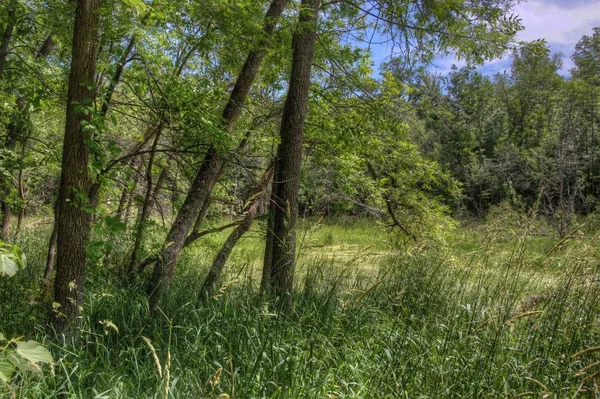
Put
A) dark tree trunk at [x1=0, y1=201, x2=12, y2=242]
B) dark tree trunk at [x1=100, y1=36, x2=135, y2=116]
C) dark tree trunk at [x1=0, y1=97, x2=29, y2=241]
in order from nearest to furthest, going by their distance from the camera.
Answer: dark tree trunk at [x1=100, y1=36, x2=135, y2=116], dark tree trunk at [x1=0, y1=97, x2=29, y2=241], dark tree trunk at [x1=0, y1=201, x2=12, y2=242]

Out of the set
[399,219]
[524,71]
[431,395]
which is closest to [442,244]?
[399,219]

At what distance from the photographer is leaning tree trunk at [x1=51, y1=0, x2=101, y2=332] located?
313cm

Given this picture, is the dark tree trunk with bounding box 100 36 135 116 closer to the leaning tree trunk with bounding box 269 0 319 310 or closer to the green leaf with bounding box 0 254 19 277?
the leaning tree trunk with bounding box 269 0 319 310

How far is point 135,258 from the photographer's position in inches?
211

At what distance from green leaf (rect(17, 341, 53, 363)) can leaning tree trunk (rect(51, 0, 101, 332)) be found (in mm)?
1619

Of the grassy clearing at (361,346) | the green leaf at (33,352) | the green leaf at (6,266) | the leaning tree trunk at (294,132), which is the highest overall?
the leaning tree trunk at (294,132)

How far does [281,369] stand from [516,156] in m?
19.0

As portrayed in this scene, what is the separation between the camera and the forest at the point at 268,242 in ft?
8.52

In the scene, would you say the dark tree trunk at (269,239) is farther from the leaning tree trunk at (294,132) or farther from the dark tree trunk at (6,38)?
the dark tree trunk at (6,38)

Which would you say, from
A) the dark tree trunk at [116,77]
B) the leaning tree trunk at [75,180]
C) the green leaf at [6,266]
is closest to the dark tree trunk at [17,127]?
the dark tree trunk at [116,77]

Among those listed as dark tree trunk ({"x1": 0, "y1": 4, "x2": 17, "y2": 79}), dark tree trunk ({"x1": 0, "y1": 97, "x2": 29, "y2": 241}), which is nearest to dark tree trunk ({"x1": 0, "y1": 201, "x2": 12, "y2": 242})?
dark tree trunk ({"x1": 0, "y1": 97, "x2": 29, "y2": 241})

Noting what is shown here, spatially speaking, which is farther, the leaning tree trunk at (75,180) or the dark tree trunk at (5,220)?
the dark tree trunk at (5,220)

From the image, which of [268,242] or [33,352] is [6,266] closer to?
[33,352]

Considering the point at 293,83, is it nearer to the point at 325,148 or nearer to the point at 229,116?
the point at 229,116
